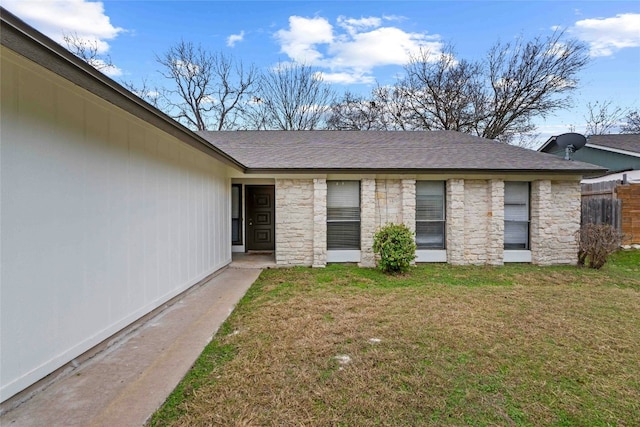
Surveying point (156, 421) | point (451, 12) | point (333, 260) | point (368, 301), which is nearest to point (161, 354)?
point (156, 421)

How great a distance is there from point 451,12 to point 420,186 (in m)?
7.78

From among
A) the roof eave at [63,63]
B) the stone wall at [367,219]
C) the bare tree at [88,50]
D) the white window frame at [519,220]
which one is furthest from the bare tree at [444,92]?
the roof eave at [63,63]

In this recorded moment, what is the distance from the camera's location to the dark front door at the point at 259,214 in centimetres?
941

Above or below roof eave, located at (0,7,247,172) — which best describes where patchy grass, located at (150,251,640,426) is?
below

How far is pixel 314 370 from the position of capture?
9.20ft

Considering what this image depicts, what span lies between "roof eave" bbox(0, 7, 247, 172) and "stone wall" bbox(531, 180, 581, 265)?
8.70m

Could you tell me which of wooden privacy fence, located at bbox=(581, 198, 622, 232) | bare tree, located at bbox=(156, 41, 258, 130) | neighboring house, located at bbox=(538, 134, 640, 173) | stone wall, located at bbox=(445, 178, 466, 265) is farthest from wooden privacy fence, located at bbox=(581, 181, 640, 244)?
bare tree, located at bbox=(156, 41, 258, 130)

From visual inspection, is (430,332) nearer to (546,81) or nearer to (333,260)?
(333,260)

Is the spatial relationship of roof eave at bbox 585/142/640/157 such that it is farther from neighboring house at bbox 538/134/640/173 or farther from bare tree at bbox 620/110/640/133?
bare tree at bbox 620/110/640/133

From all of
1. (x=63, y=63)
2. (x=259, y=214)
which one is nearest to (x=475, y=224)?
(x=259, y=214)

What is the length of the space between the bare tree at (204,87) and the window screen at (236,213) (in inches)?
491

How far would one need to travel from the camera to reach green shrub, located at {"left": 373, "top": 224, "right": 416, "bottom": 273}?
22.2ft

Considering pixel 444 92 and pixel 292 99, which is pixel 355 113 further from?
pixel 444 92

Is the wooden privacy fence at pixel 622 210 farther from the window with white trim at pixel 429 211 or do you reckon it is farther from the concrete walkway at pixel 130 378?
the concrete walkway at pixel 130 378
